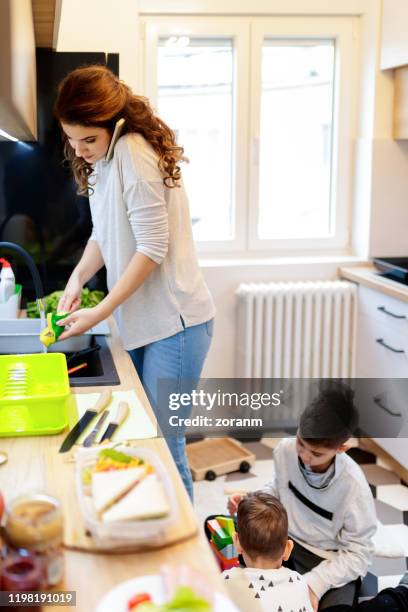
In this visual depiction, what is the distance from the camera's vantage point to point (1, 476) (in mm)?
1234

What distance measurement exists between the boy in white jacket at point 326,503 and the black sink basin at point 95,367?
50 cm

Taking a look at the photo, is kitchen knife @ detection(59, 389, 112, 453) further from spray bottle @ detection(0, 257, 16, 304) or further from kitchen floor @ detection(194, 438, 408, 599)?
kitchen floor @ detection(194, 438, 408, 599)

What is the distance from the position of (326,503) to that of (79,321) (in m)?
0.79

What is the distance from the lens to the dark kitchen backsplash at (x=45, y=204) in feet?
8.68

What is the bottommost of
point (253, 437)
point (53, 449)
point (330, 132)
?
point (253, 437)

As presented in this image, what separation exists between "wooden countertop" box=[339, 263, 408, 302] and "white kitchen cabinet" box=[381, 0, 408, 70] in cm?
89

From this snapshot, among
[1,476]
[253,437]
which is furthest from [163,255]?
[253,437]

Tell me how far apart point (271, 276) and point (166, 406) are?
59.4 inches

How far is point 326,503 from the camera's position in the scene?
192 centimetres

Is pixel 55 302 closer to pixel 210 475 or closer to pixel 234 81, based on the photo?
pixel 210 475

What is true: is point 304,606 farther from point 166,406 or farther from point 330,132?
point 330,132

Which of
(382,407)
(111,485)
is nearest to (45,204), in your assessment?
(382,407)

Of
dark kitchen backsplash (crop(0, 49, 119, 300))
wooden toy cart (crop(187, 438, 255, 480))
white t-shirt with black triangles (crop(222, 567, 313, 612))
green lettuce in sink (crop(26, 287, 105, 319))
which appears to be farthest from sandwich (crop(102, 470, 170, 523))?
wooden toy cart (crop(187, 438, 255, 480))

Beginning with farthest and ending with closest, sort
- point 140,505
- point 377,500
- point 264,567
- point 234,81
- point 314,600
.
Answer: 1. point 234,81
2. point 377,500
3. point 314,600
4. point 264,567
5. point 140,505
